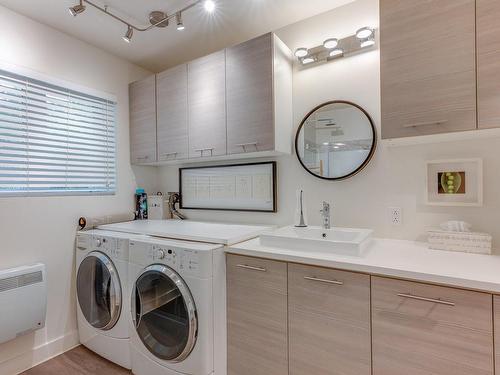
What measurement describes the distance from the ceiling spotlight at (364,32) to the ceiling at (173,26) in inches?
12.1

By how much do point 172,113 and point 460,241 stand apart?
226cm

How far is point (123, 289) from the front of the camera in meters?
1.88

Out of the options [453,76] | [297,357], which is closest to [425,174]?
[453,76]

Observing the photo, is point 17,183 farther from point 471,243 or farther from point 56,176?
point 471,243

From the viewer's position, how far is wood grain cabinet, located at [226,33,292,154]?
5.98ft

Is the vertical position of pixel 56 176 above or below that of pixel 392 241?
above

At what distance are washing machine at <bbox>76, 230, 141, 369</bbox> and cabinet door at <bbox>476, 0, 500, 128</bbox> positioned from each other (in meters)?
2.20

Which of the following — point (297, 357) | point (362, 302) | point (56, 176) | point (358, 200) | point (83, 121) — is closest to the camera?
point (362, 302)

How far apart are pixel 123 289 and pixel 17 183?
1.08 metres

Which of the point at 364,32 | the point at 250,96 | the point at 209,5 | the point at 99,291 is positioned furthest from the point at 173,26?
the point at 99,291

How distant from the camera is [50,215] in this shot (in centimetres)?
206

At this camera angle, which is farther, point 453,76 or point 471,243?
point 471,243

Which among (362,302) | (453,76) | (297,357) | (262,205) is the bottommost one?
(297,357)

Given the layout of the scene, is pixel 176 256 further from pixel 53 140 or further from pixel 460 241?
pixel 460 241
